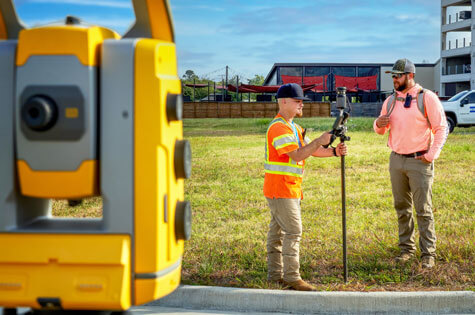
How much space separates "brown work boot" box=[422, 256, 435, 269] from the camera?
6.06 metres

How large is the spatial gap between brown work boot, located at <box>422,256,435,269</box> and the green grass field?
0.07 m

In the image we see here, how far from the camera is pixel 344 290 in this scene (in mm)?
5465

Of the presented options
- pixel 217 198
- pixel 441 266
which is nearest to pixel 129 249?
pixel 441 266

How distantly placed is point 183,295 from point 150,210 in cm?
271

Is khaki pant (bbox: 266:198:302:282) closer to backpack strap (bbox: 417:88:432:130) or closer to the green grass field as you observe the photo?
the green grass field

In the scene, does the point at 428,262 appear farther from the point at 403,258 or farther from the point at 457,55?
the point at 457,55

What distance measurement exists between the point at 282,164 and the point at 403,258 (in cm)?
188

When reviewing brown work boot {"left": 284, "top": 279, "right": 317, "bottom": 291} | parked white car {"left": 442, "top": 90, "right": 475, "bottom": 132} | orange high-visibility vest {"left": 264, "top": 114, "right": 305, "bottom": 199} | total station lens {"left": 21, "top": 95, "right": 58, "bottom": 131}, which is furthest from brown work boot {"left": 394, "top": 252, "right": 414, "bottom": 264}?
parked white car {"left": 442, "top": 90, "right": 475, "bottom": 132}

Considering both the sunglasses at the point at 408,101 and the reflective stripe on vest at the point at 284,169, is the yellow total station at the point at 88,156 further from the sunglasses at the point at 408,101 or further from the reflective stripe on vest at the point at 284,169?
the sunglasses at the point at 408,101

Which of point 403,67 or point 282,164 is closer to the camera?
point 282,164

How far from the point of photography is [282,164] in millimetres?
5305

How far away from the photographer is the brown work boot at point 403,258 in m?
6.26

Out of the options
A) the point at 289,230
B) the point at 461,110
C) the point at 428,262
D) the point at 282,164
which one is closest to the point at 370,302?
the point at 289,230

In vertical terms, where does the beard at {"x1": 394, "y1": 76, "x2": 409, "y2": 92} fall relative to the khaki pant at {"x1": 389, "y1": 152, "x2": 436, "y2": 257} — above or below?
above
